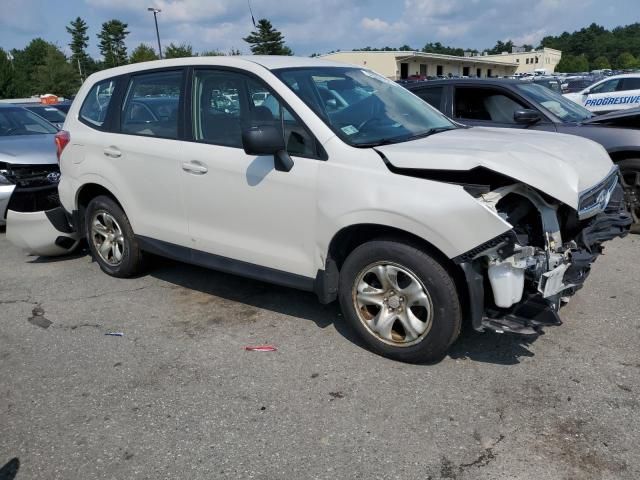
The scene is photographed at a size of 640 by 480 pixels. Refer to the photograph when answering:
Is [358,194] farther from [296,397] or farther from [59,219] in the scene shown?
[59,219]

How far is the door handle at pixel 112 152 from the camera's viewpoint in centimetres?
483

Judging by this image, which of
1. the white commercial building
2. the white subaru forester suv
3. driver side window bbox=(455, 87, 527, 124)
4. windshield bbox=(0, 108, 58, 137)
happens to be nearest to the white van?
driver side window bbox=(455, 87, 527, 124)

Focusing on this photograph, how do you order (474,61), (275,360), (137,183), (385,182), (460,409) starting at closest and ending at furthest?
(460,409), (385,182), (275,360), (137,183), (474,61)

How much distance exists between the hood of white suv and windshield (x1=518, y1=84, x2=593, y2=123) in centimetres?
305

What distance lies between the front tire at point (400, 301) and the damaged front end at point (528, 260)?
18 centimetres

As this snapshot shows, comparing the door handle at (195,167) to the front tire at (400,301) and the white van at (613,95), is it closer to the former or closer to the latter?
the front tire at (400,301)

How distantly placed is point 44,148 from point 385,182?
211 inches

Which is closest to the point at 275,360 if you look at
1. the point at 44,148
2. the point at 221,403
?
the point at 221,403

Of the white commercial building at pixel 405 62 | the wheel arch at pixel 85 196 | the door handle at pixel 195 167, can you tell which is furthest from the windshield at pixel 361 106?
the white commercial building at pixel 405 62

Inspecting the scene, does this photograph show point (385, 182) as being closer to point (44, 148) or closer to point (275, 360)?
point (275, 360)

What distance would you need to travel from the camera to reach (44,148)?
7051 millimetres

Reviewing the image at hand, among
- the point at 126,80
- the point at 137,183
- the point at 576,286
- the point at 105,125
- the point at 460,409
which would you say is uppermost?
the point at 126,80

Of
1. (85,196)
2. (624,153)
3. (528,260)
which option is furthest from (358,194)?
(624,153)

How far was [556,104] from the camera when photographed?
700 centimetres
